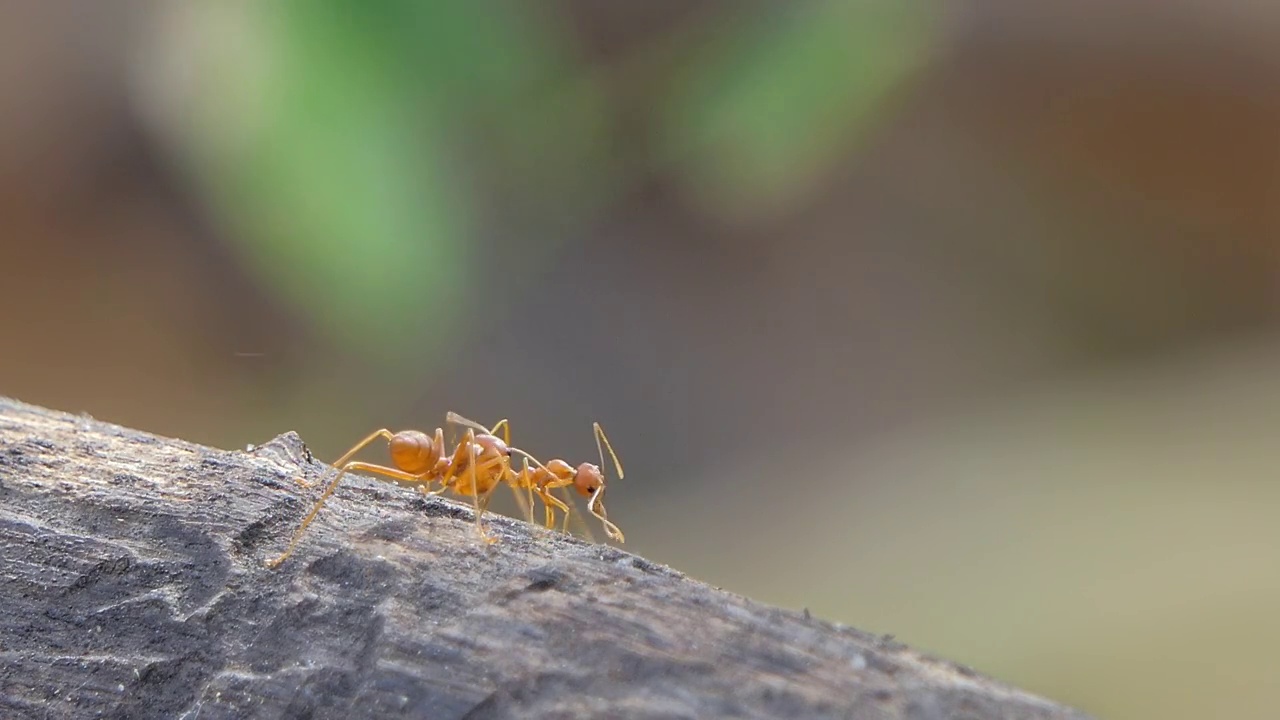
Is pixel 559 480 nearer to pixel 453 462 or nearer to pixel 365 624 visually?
pixel 453 462

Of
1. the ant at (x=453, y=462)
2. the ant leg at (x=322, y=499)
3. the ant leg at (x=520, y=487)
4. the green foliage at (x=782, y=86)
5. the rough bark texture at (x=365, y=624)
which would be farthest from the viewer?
the green foliage at (x=782, y=86)

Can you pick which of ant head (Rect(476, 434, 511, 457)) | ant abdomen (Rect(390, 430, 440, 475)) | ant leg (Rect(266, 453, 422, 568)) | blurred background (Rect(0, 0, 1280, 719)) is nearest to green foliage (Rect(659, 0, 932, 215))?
blurred background (Rect(0, 0, 1280, 719))

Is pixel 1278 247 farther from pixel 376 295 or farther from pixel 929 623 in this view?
pixel 376 295

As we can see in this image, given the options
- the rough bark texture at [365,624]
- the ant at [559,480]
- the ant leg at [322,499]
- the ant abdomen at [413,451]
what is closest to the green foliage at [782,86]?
the ant at [559,480]

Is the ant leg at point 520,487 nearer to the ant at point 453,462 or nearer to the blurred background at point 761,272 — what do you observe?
the ant at point 453,462

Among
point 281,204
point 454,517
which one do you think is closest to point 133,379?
point 281,204

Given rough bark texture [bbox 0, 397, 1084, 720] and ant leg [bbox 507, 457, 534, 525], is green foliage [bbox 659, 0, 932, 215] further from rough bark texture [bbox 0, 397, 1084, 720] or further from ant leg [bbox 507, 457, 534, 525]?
rough bark texture [bbox 0, 397, 1084, 720]

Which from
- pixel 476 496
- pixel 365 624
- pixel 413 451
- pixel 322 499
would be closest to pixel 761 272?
pixel 413 451
